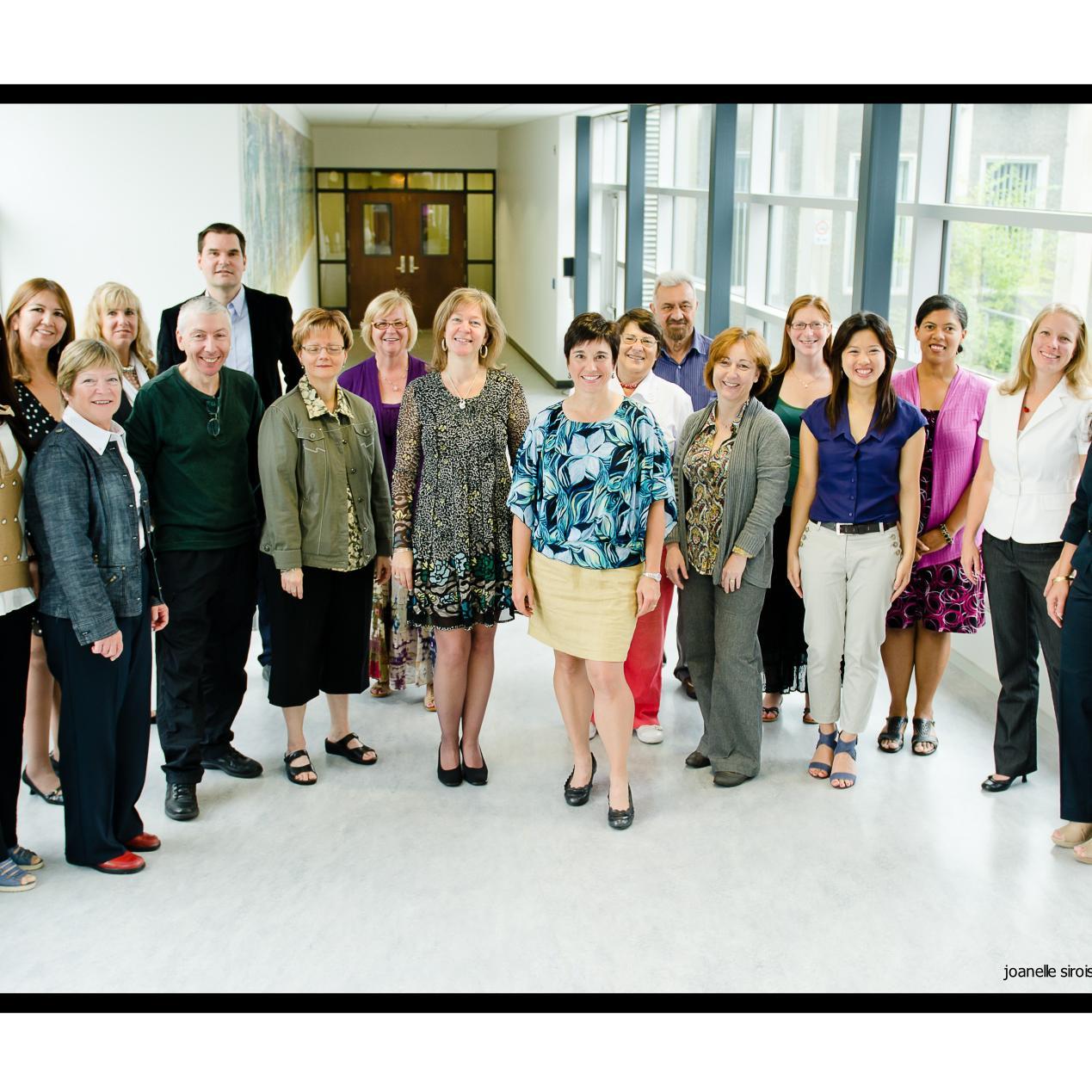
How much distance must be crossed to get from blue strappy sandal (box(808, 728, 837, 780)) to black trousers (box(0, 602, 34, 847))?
2.47m

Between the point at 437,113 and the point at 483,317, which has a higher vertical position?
the point at 437,113

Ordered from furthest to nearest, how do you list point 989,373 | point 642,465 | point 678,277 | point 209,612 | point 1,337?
point 989,373
point 678,277
point 209,612
point 642,465
point 1,337

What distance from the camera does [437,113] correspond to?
21.1 ft

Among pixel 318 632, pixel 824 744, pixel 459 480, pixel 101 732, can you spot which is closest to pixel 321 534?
pixel 318 632

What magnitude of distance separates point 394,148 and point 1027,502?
2.96m

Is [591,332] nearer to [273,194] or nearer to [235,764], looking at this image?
[235,764]

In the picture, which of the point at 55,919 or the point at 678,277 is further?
the point at 678,277

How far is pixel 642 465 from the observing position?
3.45 metres

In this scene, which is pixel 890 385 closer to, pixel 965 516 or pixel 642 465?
pixel 965 516

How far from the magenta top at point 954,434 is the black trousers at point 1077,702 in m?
0.59

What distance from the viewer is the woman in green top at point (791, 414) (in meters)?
3.90

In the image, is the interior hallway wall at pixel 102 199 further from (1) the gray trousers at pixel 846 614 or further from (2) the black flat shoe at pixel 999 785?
(2) the black flat shoe at pixel 999 785

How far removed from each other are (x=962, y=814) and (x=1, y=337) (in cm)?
307

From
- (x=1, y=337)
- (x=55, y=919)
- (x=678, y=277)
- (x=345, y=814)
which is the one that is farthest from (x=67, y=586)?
(x=678, y=277)
